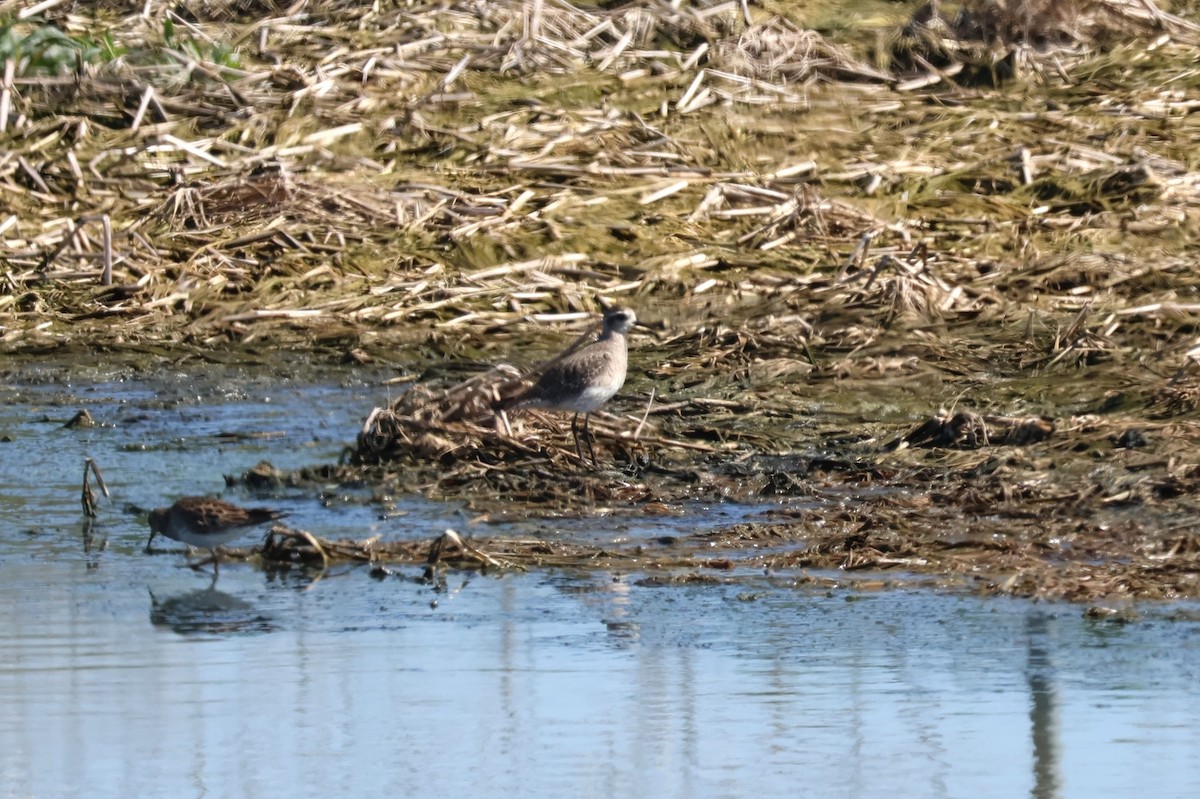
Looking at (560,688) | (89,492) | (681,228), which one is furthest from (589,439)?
(681,228)

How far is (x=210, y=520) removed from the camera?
846cm

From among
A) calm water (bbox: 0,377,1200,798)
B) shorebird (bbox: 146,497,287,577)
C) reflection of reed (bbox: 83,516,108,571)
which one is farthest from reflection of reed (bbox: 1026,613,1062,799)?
reflection of reed (bbox: 83,516,108,571)

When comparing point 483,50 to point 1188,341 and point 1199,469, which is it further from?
point 1199,469

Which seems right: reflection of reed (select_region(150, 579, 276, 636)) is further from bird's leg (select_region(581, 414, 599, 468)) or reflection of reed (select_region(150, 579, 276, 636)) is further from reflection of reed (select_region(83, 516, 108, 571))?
bird's leg (select_region(581, 414, 599, 468))

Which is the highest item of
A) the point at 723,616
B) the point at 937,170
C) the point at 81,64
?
the point at 81,64

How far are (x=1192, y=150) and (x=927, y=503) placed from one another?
7692 mm

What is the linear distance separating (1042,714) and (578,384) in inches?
165

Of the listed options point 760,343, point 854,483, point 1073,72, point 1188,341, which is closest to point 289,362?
point 760,343

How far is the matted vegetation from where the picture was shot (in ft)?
33.5

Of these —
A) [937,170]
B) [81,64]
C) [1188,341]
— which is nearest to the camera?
[1188,341]

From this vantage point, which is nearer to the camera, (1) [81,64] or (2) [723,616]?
(2) [723,616]

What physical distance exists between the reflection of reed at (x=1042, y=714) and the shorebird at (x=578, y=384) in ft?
10.5

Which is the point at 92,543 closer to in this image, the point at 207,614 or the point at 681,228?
the point at 207,614

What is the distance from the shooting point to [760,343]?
12.4m
